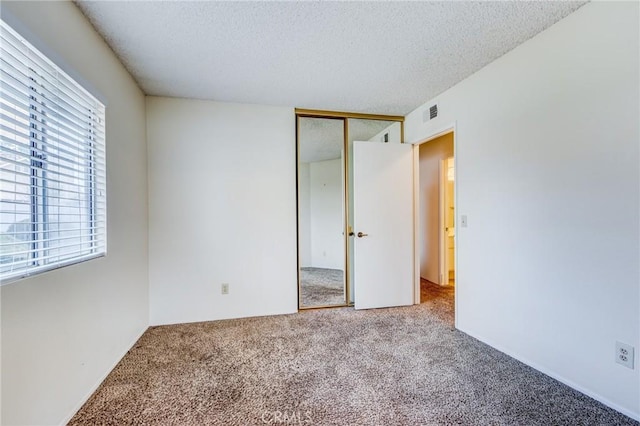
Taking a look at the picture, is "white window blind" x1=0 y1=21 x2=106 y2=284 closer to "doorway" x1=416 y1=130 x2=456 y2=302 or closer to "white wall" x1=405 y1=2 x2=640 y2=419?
"white wall" x1=405 y1=2 x2=640 y2=419

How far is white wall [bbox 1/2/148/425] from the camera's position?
1256 mm

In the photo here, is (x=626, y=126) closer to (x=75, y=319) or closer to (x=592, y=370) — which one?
(x=592, y=370)

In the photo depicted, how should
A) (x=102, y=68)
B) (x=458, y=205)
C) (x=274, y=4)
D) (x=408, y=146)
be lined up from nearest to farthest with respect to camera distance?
(x=274, y=4)
(x=102, y=68)
(x=458, y=205)
(x=408, y=146)

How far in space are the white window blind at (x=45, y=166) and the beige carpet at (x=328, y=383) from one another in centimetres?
99

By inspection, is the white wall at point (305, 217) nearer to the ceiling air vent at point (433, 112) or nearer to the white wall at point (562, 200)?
the ceiling air vent at point (433, 112)

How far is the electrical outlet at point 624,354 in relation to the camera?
156 cm

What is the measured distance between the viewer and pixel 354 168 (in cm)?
341

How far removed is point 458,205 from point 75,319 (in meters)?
3.06

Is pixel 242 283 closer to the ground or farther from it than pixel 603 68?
closer to the ground

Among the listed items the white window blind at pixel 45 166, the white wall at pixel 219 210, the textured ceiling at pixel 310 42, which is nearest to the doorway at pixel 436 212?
the textured ceiling at pixel 310 42

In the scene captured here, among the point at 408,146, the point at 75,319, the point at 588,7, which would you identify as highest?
the point at 588,7

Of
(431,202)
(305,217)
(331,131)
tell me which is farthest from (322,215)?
(431,202)

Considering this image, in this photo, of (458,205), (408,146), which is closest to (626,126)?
(458,205)

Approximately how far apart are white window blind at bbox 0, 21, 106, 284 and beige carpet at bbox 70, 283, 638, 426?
38.9 inches
